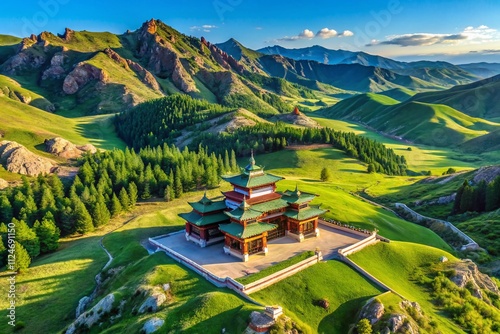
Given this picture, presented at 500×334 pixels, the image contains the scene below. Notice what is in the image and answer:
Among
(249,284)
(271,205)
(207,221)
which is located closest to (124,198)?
(207,221)

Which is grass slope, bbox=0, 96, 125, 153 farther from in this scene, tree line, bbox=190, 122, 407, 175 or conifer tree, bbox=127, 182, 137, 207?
conifer tree, bbox=127, 182, 137, 207

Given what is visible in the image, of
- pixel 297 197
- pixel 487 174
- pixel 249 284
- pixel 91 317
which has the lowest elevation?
pixel 487 174

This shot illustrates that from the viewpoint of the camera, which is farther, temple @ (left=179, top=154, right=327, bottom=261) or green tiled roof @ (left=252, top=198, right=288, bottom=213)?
green tiled roof @ (left=252, top=198, right=288, bottom=213)

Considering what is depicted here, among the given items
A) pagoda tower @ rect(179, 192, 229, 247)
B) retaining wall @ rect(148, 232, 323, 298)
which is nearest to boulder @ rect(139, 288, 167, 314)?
retaining wall @ rect(148, 232, 323, 298)

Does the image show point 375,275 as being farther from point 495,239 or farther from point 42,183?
point 42,183

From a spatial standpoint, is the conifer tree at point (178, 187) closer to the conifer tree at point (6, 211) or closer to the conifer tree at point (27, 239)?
the conifer tree at point (27, 239)

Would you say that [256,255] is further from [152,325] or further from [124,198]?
[124,198]

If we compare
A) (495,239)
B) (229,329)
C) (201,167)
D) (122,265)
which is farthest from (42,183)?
(495,239)
